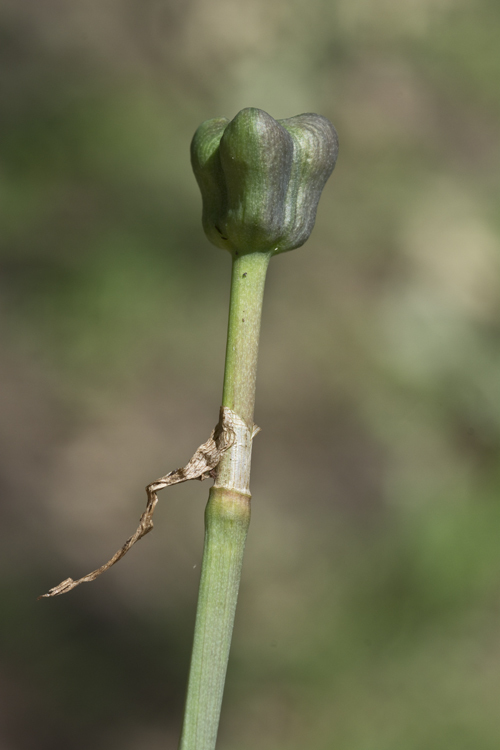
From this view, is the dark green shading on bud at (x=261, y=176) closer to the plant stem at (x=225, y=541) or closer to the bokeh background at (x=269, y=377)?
the plant stem at (x=225, y=541)

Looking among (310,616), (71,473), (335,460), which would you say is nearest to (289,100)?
(335,460)

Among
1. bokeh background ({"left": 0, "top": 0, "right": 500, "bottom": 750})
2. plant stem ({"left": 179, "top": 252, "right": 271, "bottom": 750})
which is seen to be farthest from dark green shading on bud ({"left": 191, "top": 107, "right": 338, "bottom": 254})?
bokeh background ({"left": 0, "top": 0, "right": 500, "bottom": 750})

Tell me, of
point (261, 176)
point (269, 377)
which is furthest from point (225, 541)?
point (269, 377)

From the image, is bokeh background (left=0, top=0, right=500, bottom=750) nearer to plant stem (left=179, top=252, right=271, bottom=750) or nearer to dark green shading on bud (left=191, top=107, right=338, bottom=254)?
plant stem (left=179, top=252, right=271, bottom=750)

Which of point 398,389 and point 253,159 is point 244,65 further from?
point 253,159

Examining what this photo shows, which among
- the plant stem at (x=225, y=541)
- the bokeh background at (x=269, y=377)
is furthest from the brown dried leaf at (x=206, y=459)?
the bokeh background at (x=269, y=377)

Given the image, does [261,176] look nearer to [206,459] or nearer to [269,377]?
[206,459]
